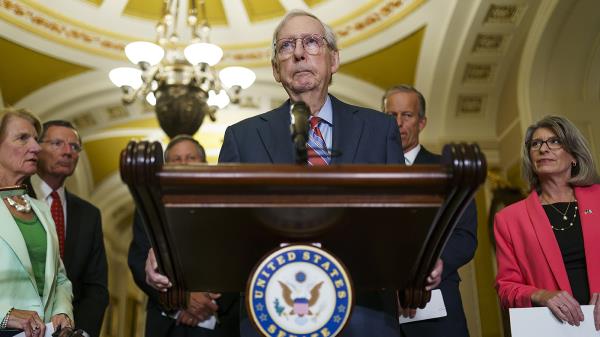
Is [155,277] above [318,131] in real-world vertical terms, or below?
below

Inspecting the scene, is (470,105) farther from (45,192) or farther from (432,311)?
(432,311)

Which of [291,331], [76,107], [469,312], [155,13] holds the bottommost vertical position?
[291,331]

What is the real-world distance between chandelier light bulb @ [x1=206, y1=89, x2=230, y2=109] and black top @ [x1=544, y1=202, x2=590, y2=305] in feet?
15.8

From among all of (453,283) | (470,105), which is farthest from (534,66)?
(453,283)

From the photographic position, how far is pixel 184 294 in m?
1.21

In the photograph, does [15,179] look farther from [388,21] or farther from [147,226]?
[388,21]

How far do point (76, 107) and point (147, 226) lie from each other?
7.65 meters

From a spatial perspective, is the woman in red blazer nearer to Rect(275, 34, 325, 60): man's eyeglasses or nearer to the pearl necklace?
Rect(275, 34, 325, 60): man's eyeglasses

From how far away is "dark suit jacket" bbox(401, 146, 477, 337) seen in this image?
2090 mm

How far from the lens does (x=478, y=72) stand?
Answer: 6.91m

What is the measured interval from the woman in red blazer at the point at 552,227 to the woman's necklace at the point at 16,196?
67.4 inches

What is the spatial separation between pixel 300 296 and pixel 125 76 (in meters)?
5.76

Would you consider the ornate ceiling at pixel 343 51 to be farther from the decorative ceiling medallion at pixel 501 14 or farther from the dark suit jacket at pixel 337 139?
the dark suit jacket at pixel 337 139

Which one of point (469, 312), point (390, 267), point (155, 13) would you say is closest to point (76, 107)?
point (155, 13)
